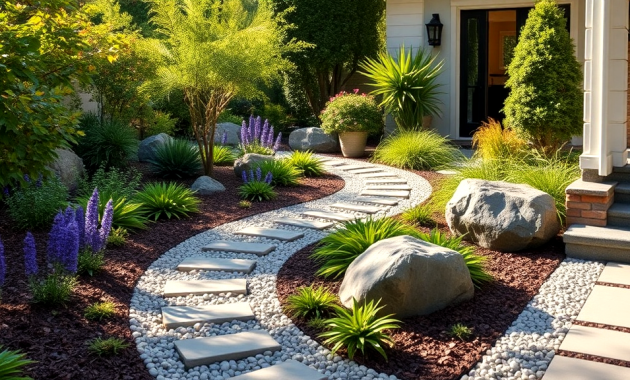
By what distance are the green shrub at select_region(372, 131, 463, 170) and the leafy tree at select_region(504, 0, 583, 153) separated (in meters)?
1.63

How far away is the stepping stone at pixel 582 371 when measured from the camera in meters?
3.53

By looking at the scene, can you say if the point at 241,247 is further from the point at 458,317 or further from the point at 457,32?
the point at 457,32

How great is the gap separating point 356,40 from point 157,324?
11254 mm

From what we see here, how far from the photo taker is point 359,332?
12.7 feet

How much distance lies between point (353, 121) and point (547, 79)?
3864 millimetres

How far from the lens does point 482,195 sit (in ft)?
19.6

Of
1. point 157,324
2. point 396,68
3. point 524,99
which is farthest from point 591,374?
point 396,68

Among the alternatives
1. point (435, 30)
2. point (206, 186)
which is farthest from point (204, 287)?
point (435, 30)

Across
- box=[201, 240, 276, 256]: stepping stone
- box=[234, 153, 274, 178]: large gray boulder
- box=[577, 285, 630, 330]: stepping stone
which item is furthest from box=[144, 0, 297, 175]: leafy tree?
box=[577, 285, 630, 330]: stepping stone

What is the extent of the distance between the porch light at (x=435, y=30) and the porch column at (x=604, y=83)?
19.8 feet

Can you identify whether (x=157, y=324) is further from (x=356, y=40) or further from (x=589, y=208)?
(x=356, y=40)

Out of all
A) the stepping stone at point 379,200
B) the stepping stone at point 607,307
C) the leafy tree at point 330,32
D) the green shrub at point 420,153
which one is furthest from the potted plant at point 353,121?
the stepping stone at point 607,307

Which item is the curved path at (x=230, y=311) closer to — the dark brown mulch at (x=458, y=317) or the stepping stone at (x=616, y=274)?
the dark brown mulch at (x=458, y=317)

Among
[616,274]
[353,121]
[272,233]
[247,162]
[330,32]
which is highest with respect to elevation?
[330,32]
